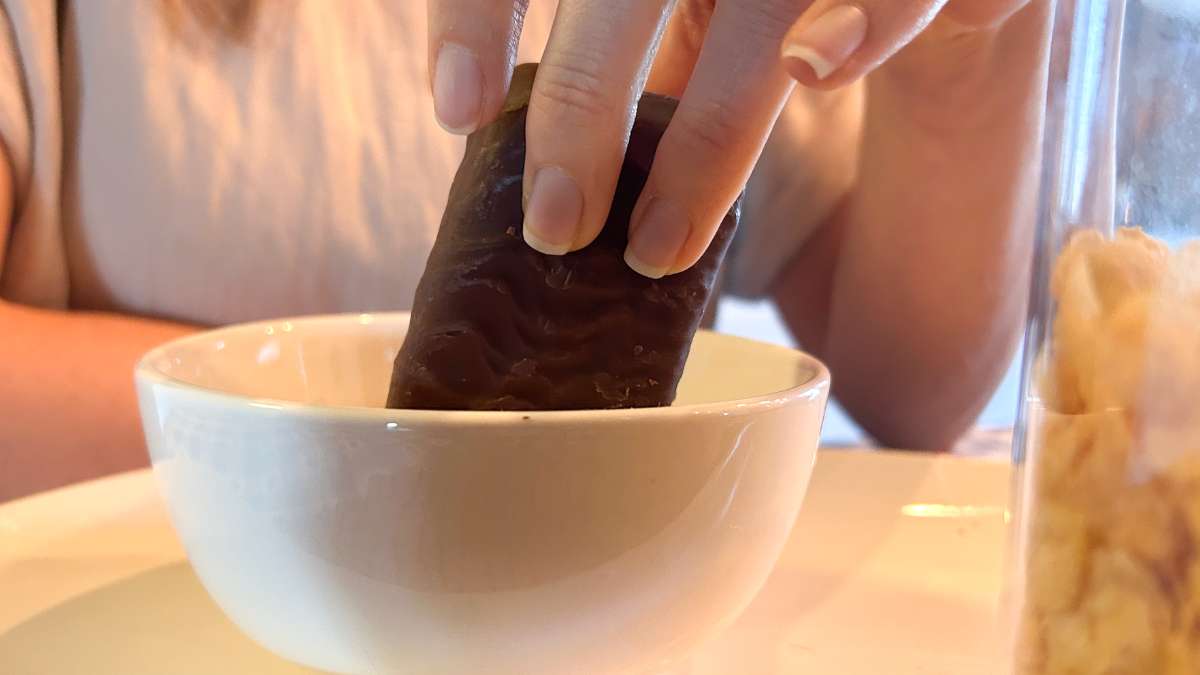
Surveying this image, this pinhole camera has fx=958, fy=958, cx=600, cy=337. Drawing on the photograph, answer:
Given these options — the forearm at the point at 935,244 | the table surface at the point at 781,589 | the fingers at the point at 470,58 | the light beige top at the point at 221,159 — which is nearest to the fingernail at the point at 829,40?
the fingers at the point at 470,58

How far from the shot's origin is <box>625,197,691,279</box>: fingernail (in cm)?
35

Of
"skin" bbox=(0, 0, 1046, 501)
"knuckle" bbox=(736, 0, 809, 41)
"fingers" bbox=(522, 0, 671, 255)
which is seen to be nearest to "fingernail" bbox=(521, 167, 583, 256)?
"fingers" bbox=(522, 0, 671, 255)

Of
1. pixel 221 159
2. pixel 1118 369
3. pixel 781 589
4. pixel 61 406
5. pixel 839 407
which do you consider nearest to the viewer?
pixel 1118 369

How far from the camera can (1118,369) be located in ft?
0.93

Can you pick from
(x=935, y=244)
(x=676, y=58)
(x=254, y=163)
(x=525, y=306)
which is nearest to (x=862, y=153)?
(x=935, y=244)

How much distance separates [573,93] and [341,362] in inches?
8.9

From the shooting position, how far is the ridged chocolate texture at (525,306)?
14.3 inches

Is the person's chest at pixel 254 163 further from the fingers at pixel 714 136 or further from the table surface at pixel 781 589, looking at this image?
the fingers at pixel 714 136

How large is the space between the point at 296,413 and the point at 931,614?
32 cm

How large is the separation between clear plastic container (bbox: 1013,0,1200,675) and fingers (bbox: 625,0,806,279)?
107 mm

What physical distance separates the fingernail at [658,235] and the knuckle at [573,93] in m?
0.04

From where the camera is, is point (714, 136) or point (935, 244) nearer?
point (714, 136)

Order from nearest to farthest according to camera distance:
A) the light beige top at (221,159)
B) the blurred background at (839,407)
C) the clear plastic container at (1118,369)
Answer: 1. the clear plastic container at (1118,369)
2. the light beige top at (221,159)
3. the blurred background at (839,407)

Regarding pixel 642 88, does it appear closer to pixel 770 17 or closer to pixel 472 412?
pixel 770 17
